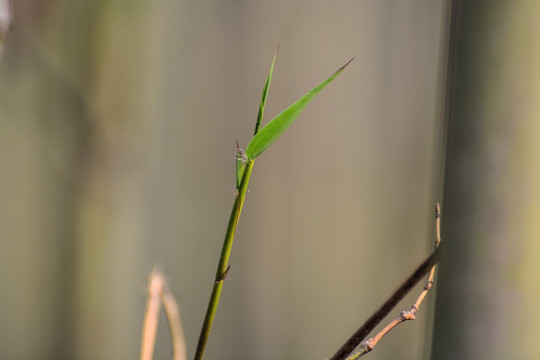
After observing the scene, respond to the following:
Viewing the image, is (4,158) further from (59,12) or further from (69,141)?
(59,12)

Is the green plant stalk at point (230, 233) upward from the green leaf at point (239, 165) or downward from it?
downward

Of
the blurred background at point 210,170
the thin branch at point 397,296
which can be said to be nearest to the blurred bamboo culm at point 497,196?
the thin branch at point 397,296

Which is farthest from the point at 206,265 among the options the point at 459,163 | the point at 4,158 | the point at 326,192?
the point at 459,163

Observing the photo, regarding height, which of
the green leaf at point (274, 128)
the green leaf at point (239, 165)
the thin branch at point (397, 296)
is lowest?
the thin branch at point (397, 296)

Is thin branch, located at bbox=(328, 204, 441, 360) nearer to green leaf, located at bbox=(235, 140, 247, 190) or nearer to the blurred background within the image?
green leaf, located at bbox=(235, 140, 247, 190)

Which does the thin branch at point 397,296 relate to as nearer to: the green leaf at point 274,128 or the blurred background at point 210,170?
the green leaf at point 274,128

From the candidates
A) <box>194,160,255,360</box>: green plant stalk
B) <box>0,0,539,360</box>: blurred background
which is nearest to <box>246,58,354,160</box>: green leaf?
<box>194,160,255,360</box>: green plant stalk

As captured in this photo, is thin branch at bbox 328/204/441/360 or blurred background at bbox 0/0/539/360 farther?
blurred background at bbox 0/0/539/360

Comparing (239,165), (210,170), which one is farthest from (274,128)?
(210,170)
